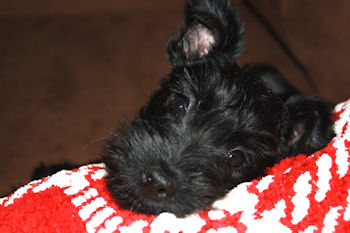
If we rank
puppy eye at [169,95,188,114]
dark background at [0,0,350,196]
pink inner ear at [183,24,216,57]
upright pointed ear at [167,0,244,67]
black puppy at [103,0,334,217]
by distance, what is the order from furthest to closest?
1. dark background at [0,0,350,196]
2. pink inner ear at [183,24,216,57]
3. upright pointed ear at [167,0,244,67]
4. puppy eye at [169,95,188,114]
5. black puppy at [103,0,334,217]

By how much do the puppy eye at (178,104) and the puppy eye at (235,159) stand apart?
448mm

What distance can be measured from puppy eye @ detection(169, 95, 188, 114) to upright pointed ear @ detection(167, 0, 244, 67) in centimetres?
47

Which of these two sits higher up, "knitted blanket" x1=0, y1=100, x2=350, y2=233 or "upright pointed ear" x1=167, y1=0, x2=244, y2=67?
"upright pointed ear" x1=167, y1=0, x2=244, y2=67

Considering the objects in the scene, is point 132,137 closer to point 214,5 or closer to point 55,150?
point 214,5

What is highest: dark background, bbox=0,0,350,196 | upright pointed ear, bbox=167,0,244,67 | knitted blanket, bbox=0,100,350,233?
dark background, bbox=0,0,350,196

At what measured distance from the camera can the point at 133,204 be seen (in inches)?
83.5

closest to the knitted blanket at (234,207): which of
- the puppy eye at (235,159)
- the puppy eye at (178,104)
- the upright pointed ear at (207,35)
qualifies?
the puppy eye at (235,159)

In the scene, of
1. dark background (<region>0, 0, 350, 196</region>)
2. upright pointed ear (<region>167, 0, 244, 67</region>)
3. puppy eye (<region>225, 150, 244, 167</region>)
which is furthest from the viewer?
dark background (<region>0, 0, 350, 196</region>)

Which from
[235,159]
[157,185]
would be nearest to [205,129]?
[235,159]

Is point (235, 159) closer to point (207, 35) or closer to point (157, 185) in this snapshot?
point (157, 185)

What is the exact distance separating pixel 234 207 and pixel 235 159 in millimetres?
606

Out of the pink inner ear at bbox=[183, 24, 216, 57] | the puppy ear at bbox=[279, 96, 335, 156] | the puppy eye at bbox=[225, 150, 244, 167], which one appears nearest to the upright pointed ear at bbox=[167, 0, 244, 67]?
the pink inner ear at bbox=[183, 24, 216, 57]

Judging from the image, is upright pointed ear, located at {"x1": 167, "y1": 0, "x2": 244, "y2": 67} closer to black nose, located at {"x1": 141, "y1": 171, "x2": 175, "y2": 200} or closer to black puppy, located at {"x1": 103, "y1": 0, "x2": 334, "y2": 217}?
black puppy, located at {"x1": 103, "y1": 0, "x2": 334, "y2": 217}

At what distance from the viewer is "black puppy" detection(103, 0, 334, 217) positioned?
216 cm
